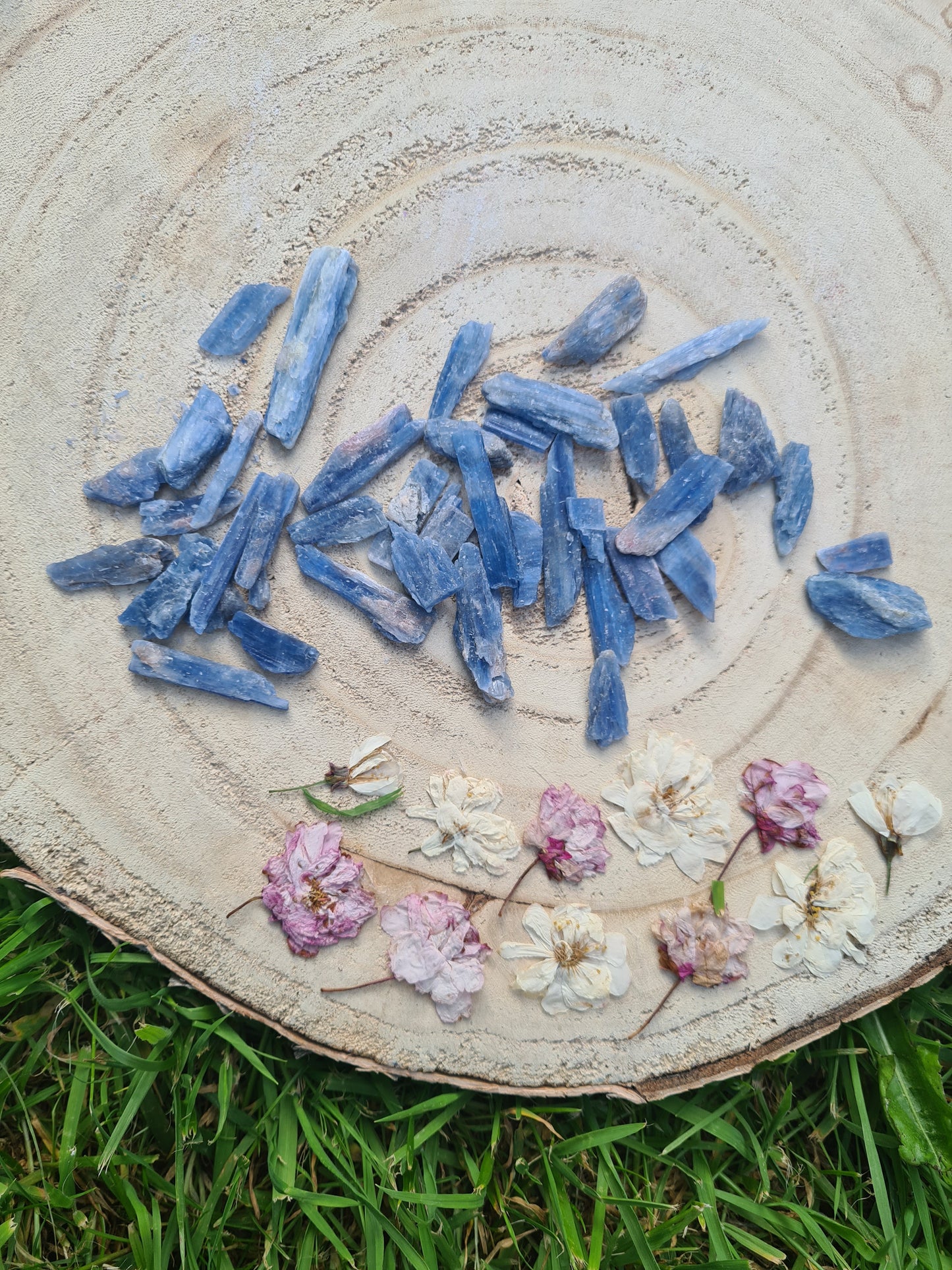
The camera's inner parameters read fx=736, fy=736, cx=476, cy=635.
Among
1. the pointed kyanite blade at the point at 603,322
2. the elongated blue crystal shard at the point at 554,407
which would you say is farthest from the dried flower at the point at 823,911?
the pointed kyanite blade at the point at 603,322

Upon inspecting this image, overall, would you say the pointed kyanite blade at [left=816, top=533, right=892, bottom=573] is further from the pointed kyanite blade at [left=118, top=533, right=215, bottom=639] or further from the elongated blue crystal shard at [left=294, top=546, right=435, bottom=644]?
the pointed kyanite blade at [left=118, top=533, right=215, bottom=639]

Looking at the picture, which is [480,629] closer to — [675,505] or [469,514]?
[469,514]

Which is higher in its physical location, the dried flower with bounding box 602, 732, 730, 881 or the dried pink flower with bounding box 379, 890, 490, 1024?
the dried flower with bounding box 602, 732, 730, 881

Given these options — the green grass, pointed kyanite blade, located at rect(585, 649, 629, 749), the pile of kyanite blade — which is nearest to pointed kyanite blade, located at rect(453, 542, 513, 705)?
the pile of kyanite blade

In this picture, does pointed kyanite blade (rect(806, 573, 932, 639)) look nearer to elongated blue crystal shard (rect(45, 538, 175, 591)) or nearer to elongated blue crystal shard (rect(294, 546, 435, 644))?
elongated blue crystal shard (rect(294, 546, 435, 644))

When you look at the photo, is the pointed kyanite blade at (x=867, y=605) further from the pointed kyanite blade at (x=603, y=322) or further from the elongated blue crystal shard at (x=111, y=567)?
the elongated blue crystal shard at (x=111, y=567)

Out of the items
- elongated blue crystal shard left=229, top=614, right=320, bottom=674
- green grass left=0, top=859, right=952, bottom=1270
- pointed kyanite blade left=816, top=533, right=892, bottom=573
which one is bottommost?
green grass left=0, top=859, right=952, bottom=1270
